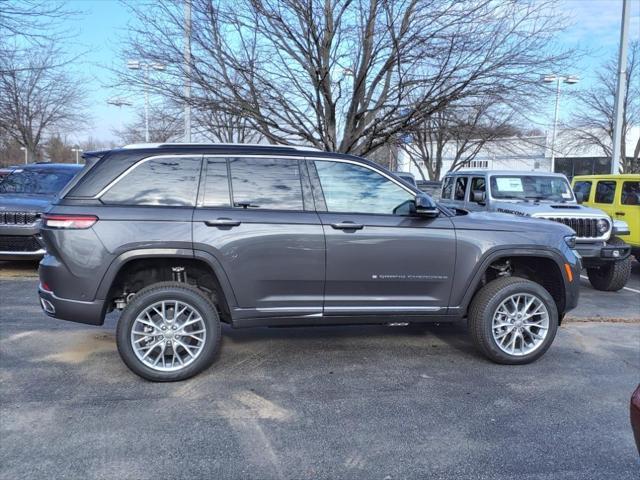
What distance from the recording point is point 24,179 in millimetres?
9547

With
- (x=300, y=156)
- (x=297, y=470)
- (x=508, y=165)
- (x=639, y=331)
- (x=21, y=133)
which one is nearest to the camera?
(x=297, y=470)

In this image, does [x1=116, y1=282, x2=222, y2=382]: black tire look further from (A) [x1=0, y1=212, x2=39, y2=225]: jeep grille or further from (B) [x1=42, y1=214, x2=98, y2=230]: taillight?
(A) [x1=0, y1=212, x2=39, y2=225]: jeep grille

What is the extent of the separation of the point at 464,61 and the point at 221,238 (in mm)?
6467

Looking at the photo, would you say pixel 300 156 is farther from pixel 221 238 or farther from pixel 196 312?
pixel 196 312

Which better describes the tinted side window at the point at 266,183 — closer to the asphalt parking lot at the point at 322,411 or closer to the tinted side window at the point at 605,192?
the asphalt parking lot at the point at 322,411

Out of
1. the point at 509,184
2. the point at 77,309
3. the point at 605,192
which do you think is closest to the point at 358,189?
the point at 77,309

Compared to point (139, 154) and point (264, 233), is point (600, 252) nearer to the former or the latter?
point (264, 233)

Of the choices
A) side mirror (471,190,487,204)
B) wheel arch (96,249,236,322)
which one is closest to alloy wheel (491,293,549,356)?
wheel arch (96,249,236,322)

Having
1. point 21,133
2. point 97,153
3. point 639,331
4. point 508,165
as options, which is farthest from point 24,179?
point 508,165

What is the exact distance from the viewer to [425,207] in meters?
4.36

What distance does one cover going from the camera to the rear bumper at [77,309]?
4086 mm

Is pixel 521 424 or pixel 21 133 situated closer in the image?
pixel 521 424

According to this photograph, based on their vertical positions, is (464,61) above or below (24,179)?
above

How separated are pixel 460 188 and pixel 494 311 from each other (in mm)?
5922
